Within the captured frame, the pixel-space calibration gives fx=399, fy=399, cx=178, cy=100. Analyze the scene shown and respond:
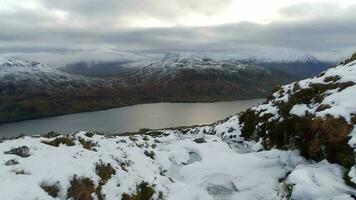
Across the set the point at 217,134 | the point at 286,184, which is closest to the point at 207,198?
the point at 286,184

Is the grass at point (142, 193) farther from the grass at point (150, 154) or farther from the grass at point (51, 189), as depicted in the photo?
the grass at point (150, 154)

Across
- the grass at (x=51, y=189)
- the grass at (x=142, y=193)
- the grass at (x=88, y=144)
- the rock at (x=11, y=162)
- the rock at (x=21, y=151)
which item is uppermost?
the rock at (x=11, y=162)

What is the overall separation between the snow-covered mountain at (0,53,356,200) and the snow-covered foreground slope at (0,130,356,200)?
41mm

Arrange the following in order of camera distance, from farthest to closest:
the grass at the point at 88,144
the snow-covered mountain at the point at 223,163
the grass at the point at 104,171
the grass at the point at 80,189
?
1. the grass at the point at 88,144
2. the grass at the point at 104,171
3. the snow-covered mountain at the point at 223,163
4. the grass at the point at 80,189

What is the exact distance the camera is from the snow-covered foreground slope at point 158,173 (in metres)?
15.7

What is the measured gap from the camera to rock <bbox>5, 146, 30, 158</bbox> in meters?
18.0

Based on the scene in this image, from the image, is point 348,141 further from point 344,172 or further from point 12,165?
point 12,165

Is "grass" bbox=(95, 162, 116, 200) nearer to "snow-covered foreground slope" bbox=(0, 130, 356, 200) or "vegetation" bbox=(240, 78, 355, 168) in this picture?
"snow-covered foreground slope" bbox=(0, 130, 356, 200)

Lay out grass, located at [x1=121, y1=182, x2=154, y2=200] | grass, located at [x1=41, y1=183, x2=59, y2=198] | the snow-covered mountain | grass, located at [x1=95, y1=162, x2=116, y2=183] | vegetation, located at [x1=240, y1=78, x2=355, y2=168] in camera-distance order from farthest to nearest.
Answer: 1. vegetation, located at [x1=240, y1=78, x2=355, y2=168]
2. grass, located at [x1=95, y1=162, x2=116, y2=183]
3. grass, located at [x1=121, y1=182, x2=154, y2=200]
4. the snow-covered mountain
5. grass, located at [x1=41, y1=183, x2=59, y2=198]

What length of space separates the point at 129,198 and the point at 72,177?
8.73 feet

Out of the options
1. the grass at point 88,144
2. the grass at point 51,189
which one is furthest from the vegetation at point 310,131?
the grass at point 51,189

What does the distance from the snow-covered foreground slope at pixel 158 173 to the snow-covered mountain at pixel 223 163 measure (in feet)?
0.13

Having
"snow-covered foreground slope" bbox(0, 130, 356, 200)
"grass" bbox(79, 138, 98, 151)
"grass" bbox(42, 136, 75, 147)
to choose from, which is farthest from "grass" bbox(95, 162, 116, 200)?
"grass" bbox(42, 136, 75, 147)

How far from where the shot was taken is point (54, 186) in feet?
50.6
